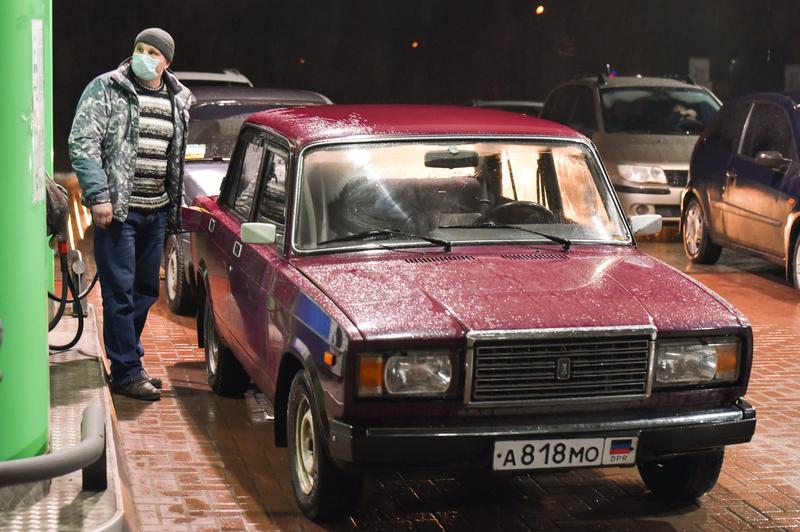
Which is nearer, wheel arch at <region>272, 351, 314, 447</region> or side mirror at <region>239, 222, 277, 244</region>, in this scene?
wheel arch at <region>272, 351, 314, 447</region>

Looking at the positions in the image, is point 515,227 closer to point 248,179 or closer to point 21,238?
point 248,179

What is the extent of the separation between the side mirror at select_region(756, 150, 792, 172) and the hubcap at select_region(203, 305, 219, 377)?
5802mm

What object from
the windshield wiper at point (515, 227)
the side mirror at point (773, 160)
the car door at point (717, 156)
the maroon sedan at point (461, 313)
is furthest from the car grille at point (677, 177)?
the windshield wiper at point (515, 227)

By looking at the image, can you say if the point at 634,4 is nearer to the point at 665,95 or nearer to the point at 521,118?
the point at 665,95

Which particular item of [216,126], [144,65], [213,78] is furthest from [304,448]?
[213,78]

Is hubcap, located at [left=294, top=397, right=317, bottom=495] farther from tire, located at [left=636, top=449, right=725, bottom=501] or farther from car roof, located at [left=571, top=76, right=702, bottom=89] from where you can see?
car roof, located at [left=571, top=76, right=702, bottom=89]

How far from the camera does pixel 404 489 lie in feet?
21.5

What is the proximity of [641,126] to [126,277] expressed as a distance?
9892 mm

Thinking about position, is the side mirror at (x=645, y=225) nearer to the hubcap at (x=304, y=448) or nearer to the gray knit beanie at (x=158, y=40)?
the hubcap at (x=304, y=448)

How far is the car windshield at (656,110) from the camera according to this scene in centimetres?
1664

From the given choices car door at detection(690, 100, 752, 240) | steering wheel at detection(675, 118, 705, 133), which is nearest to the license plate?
car door at detection(690, 100, 752, 240)

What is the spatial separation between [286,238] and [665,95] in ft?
37.5

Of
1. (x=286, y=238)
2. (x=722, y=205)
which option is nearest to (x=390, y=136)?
Answer: (x=286, y=238)

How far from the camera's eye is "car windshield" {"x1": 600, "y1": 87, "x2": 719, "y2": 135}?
16641mm
